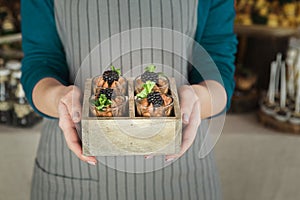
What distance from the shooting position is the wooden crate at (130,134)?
0.58m

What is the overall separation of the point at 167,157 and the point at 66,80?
357 mm

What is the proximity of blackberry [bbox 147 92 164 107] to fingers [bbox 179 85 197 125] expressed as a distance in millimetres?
40

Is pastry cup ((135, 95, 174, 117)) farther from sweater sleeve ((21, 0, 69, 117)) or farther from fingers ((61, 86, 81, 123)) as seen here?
sweater sleeve ((21, 0, 69, 117))

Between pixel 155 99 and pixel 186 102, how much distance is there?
0.06 meters

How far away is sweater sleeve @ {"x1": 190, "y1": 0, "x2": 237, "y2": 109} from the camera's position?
88 centimetres

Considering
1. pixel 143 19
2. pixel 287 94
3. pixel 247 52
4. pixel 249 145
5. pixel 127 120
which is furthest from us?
pixel 247 52

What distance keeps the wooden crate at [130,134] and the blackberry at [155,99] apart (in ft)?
0.06

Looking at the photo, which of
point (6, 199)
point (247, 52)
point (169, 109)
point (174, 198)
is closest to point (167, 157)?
point (169, 109)

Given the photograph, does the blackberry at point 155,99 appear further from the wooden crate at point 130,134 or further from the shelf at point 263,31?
the shelf at point 263,31

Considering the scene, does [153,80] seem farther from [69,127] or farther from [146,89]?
[69,127]

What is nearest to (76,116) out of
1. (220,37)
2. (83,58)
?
(83,58)

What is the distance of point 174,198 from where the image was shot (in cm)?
89

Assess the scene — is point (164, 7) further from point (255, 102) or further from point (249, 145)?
point (255, 102)

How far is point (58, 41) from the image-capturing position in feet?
2.94
